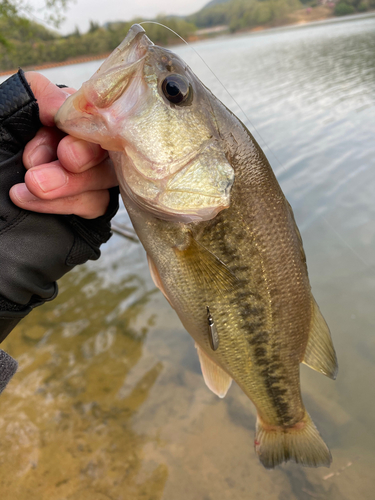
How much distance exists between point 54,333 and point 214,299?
2948 mm

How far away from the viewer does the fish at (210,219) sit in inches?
51.9

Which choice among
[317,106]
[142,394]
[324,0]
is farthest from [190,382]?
[324,0]

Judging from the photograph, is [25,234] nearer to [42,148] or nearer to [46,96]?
[42,148]

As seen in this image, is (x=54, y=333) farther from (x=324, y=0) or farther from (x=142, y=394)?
(x=324, y=0)

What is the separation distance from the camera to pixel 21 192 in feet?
4.80

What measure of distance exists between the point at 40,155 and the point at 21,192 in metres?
0.19

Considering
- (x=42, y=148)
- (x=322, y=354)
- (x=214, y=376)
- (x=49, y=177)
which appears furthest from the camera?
(x=214, y=376)

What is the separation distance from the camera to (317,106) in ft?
34.6

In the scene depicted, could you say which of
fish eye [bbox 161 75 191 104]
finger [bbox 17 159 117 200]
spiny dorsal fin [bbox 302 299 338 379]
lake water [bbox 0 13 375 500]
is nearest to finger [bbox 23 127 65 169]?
finger [bbox 17 159 117 200]

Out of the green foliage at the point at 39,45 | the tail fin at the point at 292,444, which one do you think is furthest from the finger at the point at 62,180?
the green foliage at the point at 39,45

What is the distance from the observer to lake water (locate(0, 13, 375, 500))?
8.00ft

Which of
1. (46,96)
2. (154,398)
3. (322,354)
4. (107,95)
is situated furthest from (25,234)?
(154,398)

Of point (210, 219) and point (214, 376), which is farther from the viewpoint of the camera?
point (214, 376)

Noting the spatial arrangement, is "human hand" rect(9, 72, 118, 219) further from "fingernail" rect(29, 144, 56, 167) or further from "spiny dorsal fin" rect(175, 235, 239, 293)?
"spiny dorsal fin" rect(175, 235, 239, 293)
